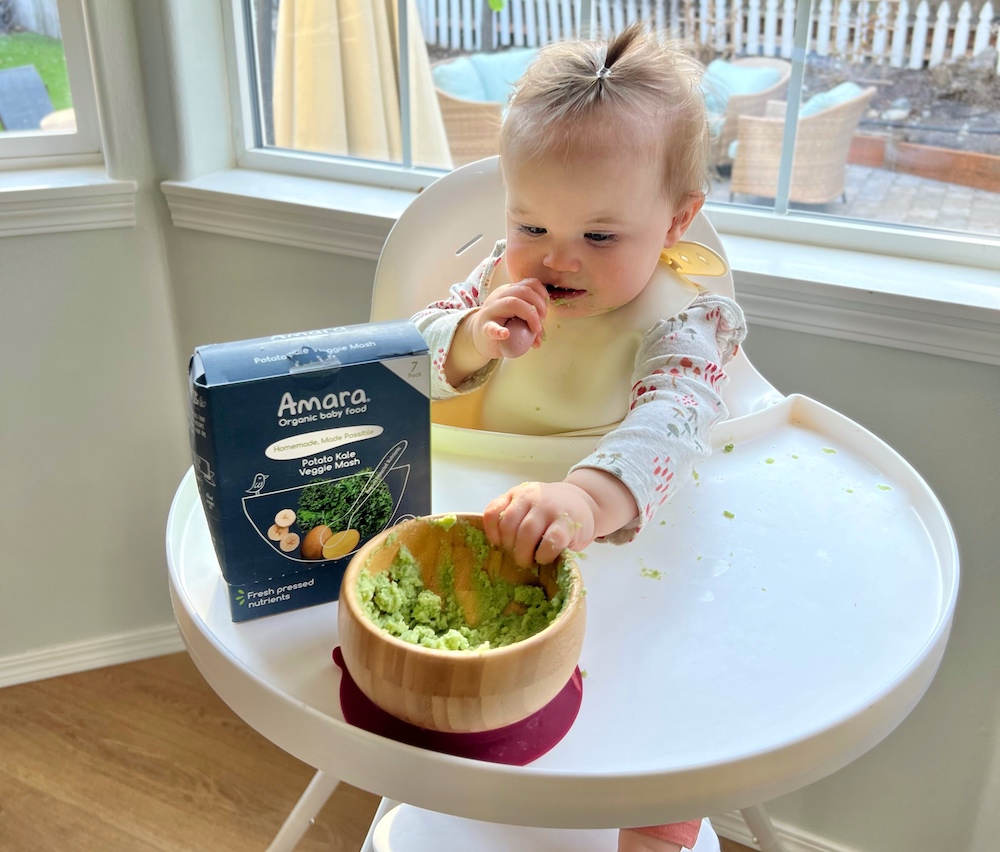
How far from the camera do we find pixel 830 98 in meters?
1.24

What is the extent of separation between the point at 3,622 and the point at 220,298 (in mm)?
703

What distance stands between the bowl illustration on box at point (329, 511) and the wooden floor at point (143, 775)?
90 cm

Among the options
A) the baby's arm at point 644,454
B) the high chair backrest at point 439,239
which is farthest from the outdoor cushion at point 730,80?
the baby's arm at point 644,454

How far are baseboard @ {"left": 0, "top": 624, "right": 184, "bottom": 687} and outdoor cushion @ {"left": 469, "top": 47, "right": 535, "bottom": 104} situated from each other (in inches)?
44.0

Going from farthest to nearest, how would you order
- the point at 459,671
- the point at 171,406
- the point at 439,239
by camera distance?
the point at 171,406 < the point at 439,239 < the point at 459,671

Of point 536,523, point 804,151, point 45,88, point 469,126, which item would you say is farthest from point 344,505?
point 45,88

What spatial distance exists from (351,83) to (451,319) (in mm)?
813

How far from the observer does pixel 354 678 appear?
1.82 ft

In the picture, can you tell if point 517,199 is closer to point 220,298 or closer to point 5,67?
point 220,298

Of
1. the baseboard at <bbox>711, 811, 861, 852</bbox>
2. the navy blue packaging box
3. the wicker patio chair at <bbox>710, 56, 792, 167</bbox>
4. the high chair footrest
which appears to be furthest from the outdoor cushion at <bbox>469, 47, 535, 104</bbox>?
the baseboard at <bbox>711, 811, 861, 852</bbox>

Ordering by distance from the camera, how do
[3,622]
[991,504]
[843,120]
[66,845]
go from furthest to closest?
1. [3,622]
2. [66,845]
3. [843,120]
4. [991,504]

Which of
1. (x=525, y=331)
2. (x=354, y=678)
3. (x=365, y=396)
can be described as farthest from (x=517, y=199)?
(x=354, y=678)

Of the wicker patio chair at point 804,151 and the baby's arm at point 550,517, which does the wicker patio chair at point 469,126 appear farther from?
the baby's arm at point 550,517

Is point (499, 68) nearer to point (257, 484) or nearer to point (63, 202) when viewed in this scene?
point (63, 202)
